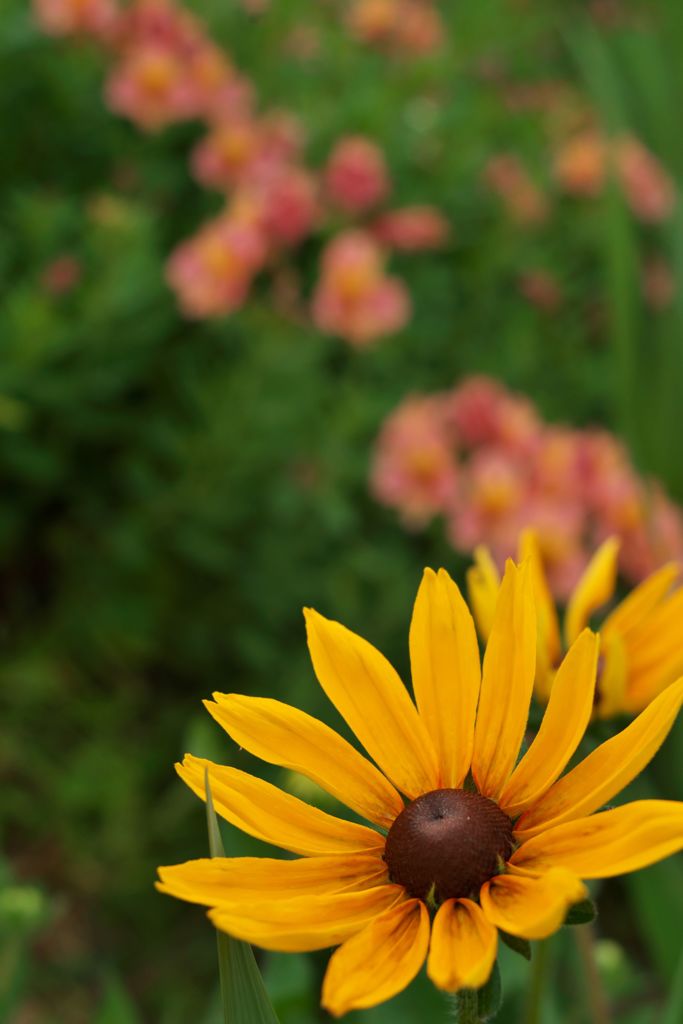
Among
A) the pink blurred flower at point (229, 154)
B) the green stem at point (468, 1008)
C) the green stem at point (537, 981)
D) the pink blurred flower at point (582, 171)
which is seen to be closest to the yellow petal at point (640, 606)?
the green stem at point (537, 981)

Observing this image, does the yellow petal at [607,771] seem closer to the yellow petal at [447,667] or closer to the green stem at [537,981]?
the yellow petal at [447,667]

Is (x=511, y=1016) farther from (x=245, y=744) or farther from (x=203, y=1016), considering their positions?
(x=203, y=1016)

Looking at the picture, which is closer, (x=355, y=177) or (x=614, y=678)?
(x=614, y=678)

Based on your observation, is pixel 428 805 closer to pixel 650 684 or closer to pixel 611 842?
pixel 611 842

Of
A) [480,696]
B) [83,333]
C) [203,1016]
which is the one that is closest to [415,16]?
[83,333]

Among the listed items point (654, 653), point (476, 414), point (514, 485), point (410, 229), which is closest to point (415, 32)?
point (410, 229)

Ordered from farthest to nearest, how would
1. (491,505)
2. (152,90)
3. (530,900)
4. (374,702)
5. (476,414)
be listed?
(152,90)
(476,414)
(491,505)
(374,702)
(530,900)

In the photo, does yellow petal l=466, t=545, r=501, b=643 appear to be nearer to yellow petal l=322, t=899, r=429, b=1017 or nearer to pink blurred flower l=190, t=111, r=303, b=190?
yellow petal l=322, t=899, r=429, b=1017
